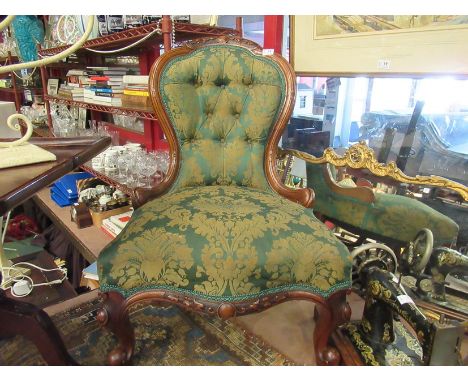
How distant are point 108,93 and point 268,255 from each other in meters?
1.44

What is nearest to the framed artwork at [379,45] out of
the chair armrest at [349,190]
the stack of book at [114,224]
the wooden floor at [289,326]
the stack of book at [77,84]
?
the chair armrest at [349,190]

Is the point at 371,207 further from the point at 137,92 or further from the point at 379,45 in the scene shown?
the point at 137,92

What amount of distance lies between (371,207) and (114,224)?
135 cm

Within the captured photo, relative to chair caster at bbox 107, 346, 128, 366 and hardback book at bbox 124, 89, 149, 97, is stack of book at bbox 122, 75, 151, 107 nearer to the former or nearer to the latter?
hardback book at bbox 124, 89, 149, 97

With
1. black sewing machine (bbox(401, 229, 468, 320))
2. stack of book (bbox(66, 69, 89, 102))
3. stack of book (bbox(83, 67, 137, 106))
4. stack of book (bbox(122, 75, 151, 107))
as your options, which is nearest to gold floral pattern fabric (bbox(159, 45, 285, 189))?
stack of book (bbox(122, 75, 151, 107))

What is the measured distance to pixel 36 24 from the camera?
276 cm

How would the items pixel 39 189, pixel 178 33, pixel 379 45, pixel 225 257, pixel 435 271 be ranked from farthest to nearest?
pixel 178 33, pixel 379 45, pixel 435 271, pixel 225 257, pixel 39 189

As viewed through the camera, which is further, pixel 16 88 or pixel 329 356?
pixel 16 88

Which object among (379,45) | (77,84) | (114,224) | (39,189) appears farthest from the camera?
(77,84)

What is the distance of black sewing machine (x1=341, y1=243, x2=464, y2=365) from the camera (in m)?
0.78

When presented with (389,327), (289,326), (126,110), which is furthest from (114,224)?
(389,327)

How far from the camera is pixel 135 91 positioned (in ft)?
5.46
